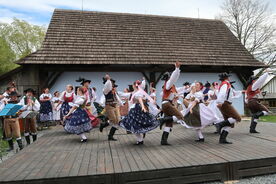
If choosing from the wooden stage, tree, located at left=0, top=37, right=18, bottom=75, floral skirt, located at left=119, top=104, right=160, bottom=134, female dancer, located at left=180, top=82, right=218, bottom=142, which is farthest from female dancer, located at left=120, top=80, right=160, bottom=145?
tree, located at left=0, top=37, right=18, bottom=75

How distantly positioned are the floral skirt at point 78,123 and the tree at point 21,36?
27.4m

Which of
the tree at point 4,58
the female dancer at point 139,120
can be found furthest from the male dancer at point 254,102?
the tree at point 4,58

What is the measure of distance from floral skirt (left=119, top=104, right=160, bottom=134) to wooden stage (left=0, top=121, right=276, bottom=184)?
44cm

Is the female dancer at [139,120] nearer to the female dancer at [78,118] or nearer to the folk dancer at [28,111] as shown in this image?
the female dancer at [78,118]

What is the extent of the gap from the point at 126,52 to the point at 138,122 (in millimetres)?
8307

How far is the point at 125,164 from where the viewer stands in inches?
153

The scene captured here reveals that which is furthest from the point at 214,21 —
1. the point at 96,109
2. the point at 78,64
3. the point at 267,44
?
the point at 96,109

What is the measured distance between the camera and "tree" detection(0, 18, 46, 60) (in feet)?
94.9

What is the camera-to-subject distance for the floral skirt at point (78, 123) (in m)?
5.96

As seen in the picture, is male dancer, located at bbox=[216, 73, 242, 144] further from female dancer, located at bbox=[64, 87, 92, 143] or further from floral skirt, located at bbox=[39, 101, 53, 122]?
floral skirt, located at bbox=[39, 101, 53, 122]

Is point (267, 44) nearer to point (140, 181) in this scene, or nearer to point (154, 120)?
point (154, 120)

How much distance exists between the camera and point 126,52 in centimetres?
1297

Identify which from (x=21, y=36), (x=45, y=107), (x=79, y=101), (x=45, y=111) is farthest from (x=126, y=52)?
(x=21, y=36)

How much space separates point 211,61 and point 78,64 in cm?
789
